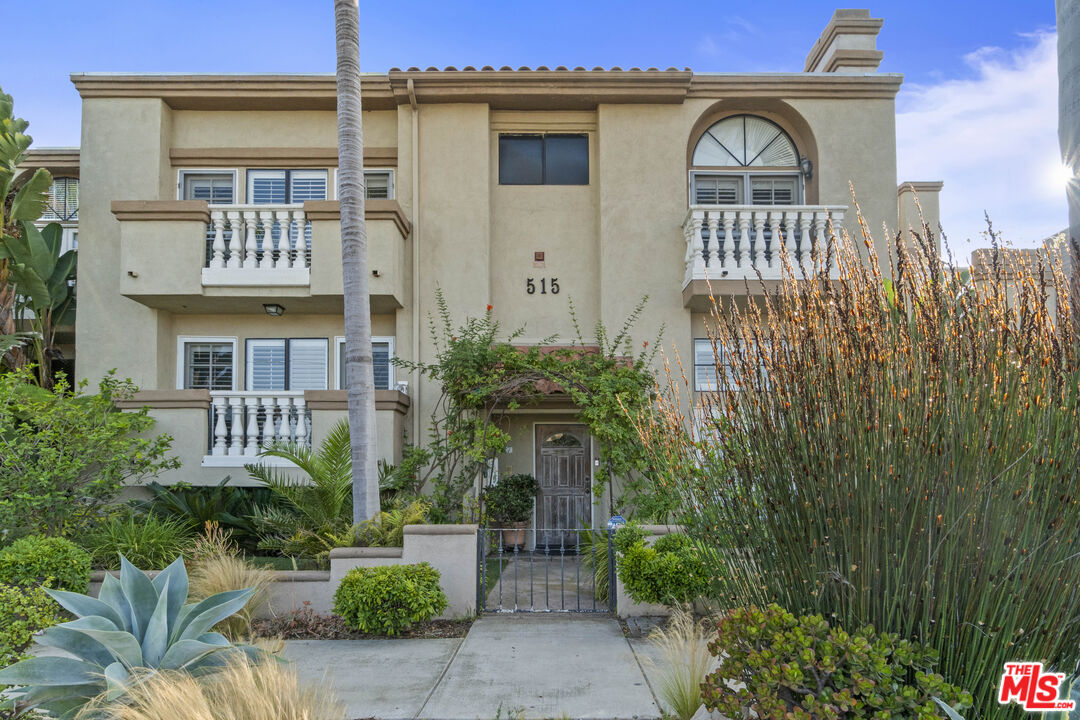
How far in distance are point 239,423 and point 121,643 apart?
327 inches

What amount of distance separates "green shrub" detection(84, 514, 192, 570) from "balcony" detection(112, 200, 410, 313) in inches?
175

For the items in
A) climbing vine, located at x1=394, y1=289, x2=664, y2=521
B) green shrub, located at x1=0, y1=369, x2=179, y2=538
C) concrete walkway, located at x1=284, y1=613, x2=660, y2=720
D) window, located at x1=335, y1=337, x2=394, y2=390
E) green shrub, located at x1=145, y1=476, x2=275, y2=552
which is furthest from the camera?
window, located at x1=335, y1=337, x2=394, y2=390

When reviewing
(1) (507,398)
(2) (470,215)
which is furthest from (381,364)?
(2) (470,215)

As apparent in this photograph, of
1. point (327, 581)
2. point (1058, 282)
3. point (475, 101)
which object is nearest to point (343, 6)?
point (475, 101)

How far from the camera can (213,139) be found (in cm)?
1436

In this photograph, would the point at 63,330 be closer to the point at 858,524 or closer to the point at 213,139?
the point at 213,139

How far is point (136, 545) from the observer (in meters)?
9.20

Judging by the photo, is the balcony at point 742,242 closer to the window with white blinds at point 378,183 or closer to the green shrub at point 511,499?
the green shrub at point 511,499

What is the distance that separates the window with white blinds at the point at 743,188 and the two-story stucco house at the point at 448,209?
0.04 meters

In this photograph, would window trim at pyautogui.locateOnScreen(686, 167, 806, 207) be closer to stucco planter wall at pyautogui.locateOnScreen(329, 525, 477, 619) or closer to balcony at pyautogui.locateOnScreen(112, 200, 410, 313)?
balcony at pyautogui.locateOnScreen(112, 200, 410, 313)

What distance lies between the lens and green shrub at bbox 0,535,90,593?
291 inches

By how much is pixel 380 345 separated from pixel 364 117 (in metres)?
4.09

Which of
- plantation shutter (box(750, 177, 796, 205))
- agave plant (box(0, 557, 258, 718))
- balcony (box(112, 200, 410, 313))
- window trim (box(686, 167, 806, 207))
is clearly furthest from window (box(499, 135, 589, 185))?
agave plant (box(0, 557, 258, 718))

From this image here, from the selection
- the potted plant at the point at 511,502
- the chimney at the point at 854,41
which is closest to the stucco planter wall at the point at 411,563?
the potted plant at the point at 511,502
